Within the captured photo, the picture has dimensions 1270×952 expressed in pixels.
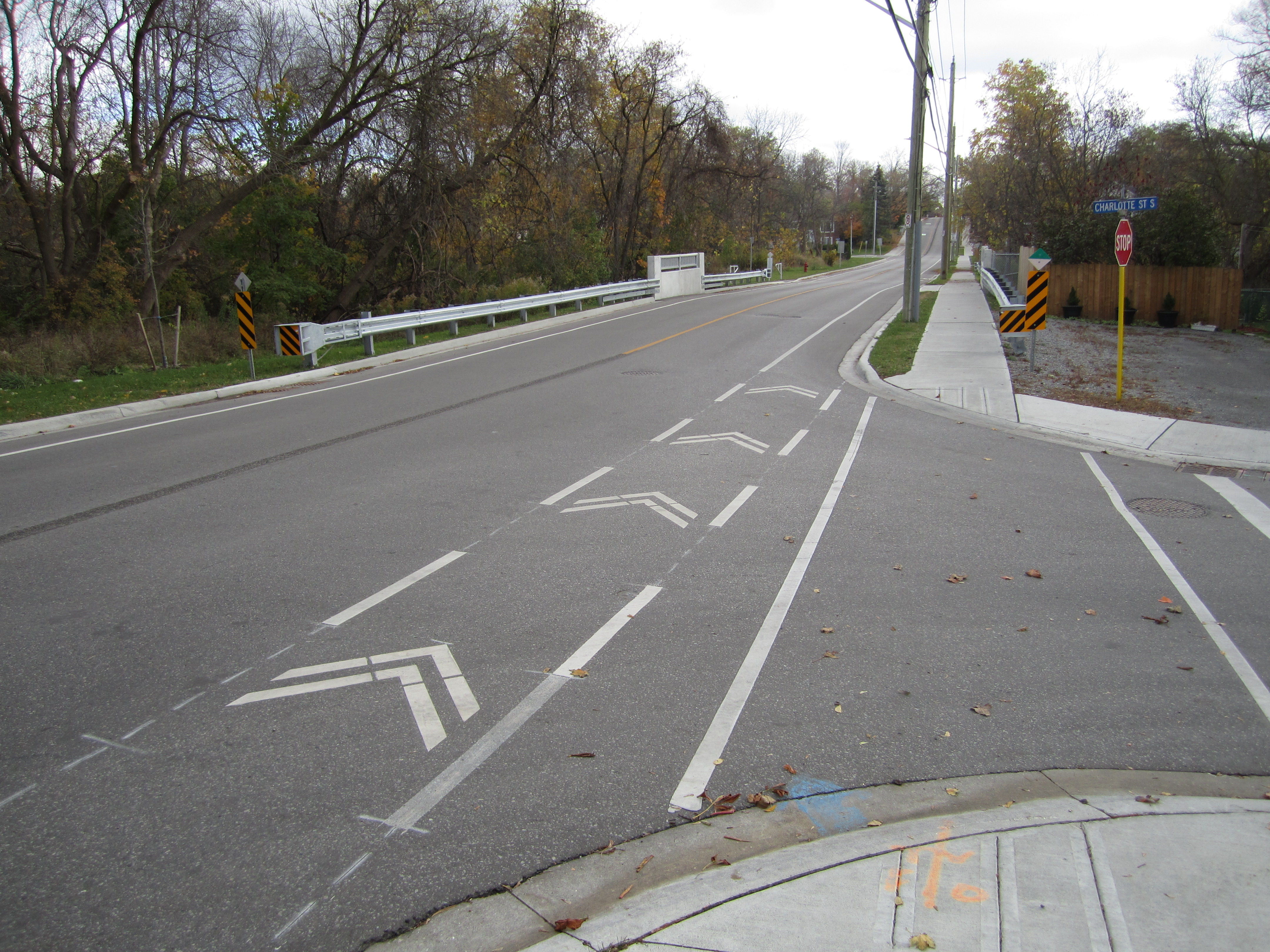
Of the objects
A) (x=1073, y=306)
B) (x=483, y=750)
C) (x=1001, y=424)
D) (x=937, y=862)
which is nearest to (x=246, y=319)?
(x=1001, y=424)

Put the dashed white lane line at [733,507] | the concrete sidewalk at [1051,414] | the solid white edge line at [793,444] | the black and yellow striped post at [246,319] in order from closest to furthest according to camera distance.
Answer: the dashed white lane line at [733,507] < the solid white edge line at [793,444] < the concrete sidewalk at [1051,414] < the black and yellow striped post at [246,319]

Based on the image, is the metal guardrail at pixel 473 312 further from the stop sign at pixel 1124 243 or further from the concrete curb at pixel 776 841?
the concrete curb at pixel 776 841

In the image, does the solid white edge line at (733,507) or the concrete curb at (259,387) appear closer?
the solid white edge line at (733,507)

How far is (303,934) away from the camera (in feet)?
9.45

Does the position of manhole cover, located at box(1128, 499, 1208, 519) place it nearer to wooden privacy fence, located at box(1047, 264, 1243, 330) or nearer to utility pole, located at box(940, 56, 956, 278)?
wooden privacy fence, located at box(1047, 264, 1243, 330)

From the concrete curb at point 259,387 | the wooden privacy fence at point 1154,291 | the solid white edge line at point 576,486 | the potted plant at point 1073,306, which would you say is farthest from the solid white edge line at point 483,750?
the potted plant at point 1073,306

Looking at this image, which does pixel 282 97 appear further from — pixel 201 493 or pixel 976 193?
pixel 976 193

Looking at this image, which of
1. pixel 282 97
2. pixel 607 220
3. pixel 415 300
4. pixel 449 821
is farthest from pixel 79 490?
pixel 607 220

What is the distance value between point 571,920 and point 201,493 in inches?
258

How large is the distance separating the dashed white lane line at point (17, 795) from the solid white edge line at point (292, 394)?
8.06m

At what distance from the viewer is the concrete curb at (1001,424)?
10172 millimetres

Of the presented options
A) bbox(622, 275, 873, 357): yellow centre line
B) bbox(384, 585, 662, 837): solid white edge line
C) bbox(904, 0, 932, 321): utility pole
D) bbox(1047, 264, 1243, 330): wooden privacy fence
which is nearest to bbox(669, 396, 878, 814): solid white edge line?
bbox(384, 585, 662, 837): solid white edge line

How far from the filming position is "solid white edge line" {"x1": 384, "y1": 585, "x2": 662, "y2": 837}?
11.4 ft

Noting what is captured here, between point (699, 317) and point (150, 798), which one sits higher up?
point (699, 317)
